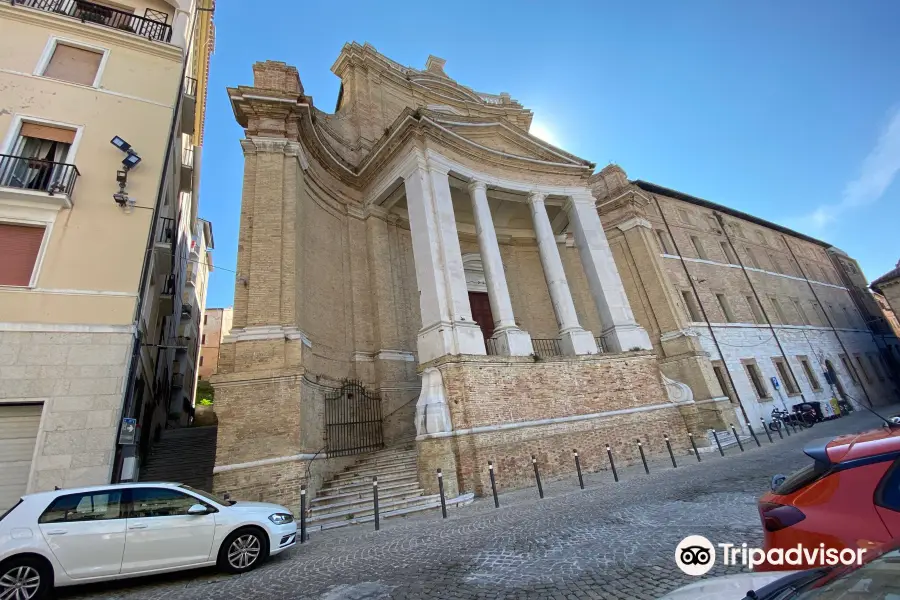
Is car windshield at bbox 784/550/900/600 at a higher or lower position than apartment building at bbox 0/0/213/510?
lower

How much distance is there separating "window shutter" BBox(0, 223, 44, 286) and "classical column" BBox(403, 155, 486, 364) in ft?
28.0

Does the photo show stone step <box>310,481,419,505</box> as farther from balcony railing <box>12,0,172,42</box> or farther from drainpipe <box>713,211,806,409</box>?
drainpipe <box>713,211,806,409</box>

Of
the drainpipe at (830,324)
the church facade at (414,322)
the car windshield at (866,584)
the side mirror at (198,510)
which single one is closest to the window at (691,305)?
the church facade at (414,322)

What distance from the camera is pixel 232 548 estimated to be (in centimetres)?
496

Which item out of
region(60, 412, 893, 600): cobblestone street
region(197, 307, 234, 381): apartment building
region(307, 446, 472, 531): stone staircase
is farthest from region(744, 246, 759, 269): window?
region(197, 307, 234, 381): apartment building

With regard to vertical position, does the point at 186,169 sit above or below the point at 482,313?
above

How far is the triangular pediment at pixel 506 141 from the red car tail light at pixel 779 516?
1358 cm

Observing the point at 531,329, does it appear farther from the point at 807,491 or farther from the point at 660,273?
the point at 807,491

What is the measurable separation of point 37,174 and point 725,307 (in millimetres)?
29397

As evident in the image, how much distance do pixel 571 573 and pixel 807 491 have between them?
235 cm

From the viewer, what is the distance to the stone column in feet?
37.5

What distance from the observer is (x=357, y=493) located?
8547mm

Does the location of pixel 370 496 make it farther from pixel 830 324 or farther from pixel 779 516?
pixel 830 324

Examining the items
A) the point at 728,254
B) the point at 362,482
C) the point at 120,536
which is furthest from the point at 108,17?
the point at 728,254
